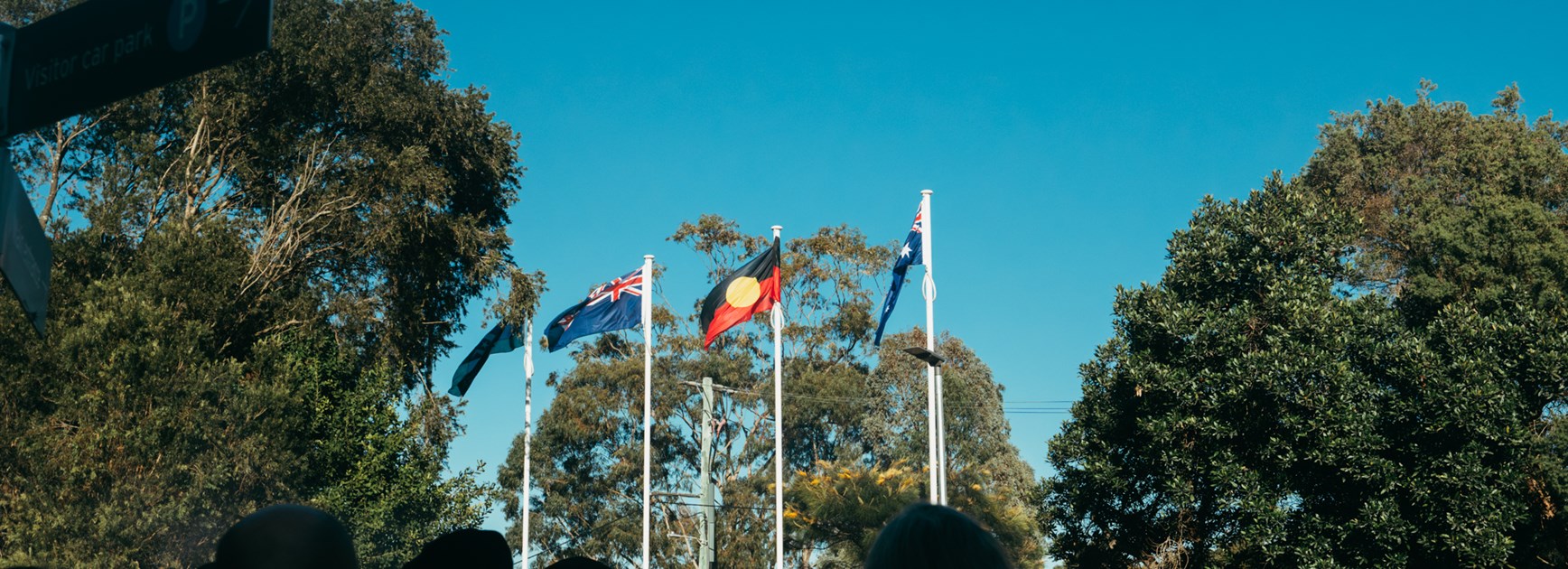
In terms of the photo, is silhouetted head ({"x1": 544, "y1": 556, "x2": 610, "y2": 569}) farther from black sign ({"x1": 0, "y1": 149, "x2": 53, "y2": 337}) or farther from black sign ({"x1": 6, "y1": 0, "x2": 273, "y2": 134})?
black sign ({"x1": 0, "y1": 149, "x2": 53, "y2": 337})

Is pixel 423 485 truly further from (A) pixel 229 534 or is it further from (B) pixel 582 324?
(A) pixel 229 534

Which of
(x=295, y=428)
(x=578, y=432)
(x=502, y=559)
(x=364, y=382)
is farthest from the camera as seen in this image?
(x=578, y=432)

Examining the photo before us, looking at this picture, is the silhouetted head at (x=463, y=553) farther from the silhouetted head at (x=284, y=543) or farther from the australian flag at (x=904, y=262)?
the australian flag at (x=904, y=262)

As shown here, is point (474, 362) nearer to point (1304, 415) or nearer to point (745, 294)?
point (745, 294)

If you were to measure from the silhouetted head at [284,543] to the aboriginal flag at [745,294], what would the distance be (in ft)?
77.9

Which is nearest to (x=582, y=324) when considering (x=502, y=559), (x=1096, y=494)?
(x=1096, y=494)

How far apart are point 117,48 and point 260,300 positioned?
2203 cm

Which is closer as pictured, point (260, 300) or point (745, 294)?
point (260, 300)

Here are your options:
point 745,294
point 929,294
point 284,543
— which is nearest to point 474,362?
point 745,294

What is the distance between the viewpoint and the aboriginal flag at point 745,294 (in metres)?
27.0

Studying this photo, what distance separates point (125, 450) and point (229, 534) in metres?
20.8

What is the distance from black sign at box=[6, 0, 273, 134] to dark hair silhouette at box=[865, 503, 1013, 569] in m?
2.39

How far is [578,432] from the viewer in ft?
159

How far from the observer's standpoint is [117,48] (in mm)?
4230
